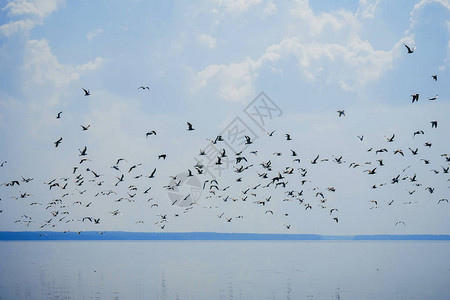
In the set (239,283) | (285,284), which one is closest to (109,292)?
(239,283)

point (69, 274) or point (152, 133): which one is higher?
point (152, 133)

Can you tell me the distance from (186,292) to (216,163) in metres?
12.9

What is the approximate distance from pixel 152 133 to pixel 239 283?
17.8 meters

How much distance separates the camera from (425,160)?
50.5 meters

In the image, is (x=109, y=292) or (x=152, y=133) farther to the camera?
(x=152, y=133)

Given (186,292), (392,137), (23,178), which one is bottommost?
(186,292)

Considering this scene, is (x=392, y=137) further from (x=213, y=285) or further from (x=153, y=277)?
(x=153, y=277)

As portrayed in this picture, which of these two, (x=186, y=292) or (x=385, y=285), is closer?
(x=186, y=292)

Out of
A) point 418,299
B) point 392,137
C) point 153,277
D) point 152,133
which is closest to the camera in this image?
point 418,299

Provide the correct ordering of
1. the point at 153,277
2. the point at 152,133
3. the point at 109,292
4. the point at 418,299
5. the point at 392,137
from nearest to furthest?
1. the point at 418,299
2. the point at 109,292
3. the point at 152,133
4. the point at 392,137
5. the point at 153,277

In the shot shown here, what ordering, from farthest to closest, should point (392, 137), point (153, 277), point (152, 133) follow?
1. point (153, 277)
2. point (392, 137)
3. point (152, 133)

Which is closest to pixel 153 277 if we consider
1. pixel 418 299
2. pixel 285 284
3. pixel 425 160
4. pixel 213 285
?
pixel 213 285

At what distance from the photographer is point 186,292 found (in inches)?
1677

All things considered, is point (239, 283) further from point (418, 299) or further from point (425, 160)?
point (425, 160)
